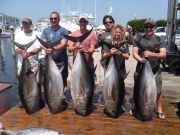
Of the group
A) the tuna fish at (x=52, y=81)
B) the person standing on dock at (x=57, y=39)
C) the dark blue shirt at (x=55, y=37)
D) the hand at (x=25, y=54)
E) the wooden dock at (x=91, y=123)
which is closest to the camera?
the wooden dock at (x=91, y=123)

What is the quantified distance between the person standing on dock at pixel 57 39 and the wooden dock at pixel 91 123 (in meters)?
0.88

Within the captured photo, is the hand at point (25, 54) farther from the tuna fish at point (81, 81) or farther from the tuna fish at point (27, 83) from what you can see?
the tuna fish at point (81, 81)

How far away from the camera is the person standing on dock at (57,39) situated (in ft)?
19.2

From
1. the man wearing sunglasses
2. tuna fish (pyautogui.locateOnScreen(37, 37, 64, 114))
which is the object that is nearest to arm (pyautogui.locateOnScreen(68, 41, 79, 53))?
tuna fish (pyautogui.locateOnScreen(37, 37, 64, 114))

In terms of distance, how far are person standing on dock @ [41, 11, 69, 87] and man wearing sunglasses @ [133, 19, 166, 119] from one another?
1.27 meters

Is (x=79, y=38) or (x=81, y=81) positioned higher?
(x=79, y=38)

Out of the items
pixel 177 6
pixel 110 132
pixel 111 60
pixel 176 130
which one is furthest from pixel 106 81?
pixel 177 6

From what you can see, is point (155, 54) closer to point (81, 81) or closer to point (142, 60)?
point (142, 60)

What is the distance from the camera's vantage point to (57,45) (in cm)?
582

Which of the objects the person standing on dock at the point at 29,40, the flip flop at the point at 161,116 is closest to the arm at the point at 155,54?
the flip flop at the point at 161,116

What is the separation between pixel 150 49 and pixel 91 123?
4.91ft

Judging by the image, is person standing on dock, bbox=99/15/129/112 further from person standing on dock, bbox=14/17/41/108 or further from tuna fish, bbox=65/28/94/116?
person standing on dock, bbox=14/17/41/108

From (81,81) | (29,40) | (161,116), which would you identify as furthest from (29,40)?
(161,116)

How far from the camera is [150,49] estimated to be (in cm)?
539
